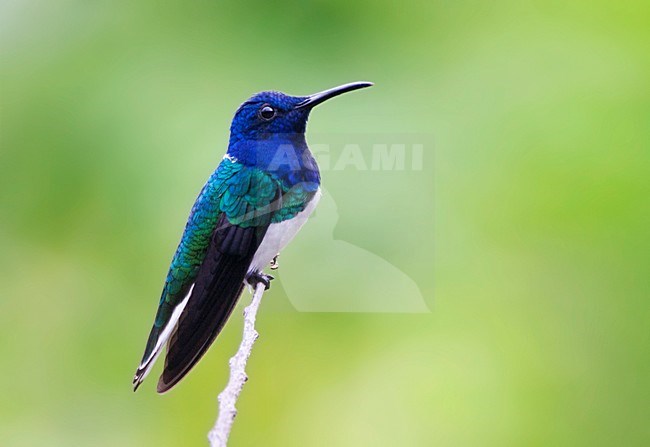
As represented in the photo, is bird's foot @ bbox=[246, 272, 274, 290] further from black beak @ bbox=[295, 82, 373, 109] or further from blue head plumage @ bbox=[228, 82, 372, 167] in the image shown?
black beak @ bbox=[295, 82, 373, 109]

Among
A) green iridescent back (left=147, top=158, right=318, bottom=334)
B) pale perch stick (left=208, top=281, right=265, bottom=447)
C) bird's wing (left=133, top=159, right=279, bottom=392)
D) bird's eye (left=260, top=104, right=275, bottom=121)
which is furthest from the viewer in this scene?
bird's eye (left=260, top=104, right=275, bottom=121)

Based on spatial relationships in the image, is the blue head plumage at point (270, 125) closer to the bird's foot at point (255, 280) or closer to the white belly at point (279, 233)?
the white belly at point (279, 233)

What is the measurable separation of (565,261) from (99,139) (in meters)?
1.67

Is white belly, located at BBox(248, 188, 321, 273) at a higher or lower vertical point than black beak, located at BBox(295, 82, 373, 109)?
lower

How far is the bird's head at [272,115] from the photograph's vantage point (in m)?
2.16

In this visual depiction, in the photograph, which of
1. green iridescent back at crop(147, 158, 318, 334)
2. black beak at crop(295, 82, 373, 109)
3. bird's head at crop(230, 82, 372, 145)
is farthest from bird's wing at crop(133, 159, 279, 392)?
black beak at crop(295, 82, 373, 109)

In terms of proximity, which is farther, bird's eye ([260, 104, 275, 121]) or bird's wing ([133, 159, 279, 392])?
bird's eye ([260, 104, 275, 121])

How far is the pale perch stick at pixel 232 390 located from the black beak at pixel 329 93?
0.56 metres

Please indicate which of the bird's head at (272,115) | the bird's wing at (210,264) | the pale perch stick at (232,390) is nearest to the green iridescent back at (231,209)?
the bird's wing at (210,264)

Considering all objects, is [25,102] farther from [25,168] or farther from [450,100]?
Result: [450,100]

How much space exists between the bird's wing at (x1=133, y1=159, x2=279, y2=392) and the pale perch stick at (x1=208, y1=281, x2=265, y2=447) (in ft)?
0.49

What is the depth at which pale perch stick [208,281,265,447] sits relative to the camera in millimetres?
989

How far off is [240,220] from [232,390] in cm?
87

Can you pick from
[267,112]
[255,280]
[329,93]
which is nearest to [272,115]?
[267,112]
